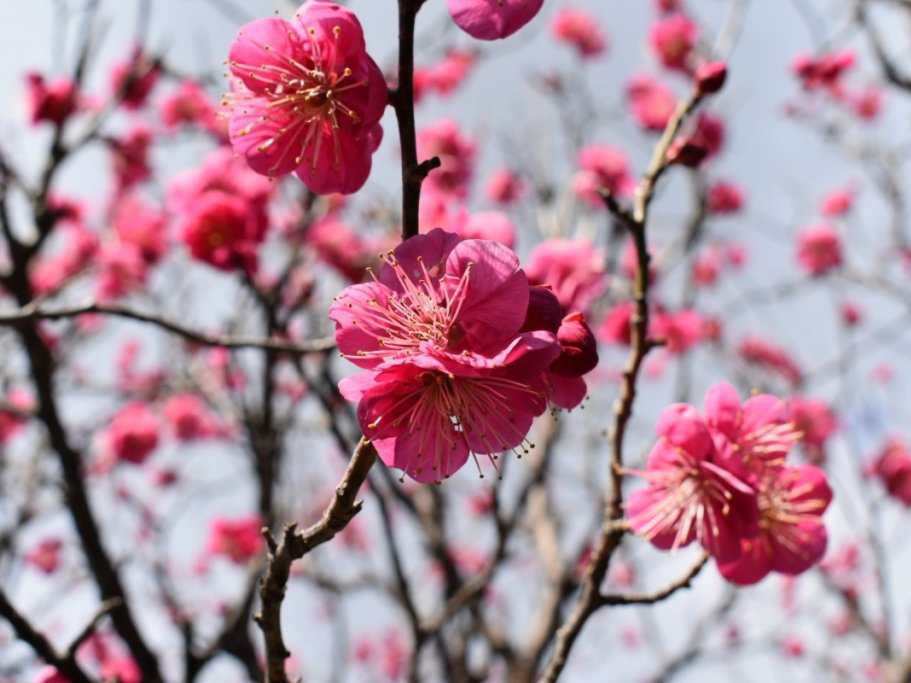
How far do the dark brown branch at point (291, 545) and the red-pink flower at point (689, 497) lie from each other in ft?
2.02

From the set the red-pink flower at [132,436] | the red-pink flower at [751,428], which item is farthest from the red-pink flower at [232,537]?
the red-pink flower at [751,428]

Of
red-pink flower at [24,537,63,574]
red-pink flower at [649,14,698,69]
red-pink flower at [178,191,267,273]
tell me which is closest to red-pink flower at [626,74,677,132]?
red-pink flower at [649,14,698,69]

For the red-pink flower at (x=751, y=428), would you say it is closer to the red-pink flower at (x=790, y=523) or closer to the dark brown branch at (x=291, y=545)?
the red-pink flower at (x=790, y=523)

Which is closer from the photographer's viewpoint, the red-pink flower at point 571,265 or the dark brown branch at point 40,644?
the dark brown branch at point 40,644

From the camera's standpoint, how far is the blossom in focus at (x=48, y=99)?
304 cm

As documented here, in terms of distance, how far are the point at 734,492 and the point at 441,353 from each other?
643mm

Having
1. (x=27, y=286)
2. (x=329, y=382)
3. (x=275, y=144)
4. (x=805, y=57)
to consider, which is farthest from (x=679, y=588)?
(x=805, y=57)

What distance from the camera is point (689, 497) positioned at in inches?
54.0

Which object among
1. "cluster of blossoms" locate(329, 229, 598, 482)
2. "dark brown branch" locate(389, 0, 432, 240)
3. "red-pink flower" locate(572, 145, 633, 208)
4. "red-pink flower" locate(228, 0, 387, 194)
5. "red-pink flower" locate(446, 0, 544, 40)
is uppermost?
"red-pink flower" locate(572, 145, 633, 208)

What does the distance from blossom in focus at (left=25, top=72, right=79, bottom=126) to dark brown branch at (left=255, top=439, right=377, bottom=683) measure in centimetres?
260

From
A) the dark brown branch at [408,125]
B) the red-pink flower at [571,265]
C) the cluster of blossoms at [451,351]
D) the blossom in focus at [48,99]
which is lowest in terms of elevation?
the cluster of blossoms at [451,351]

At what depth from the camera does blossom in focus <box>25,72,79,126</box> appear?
304 centimetres

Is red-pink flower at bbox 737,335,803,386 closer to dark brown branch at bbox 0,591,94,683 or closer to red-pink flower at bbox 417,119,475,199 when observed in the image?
red-pink flower at bbox 417,119,475,199

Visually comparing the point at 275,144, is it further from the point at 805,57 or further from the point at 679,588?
the point at 805,57
